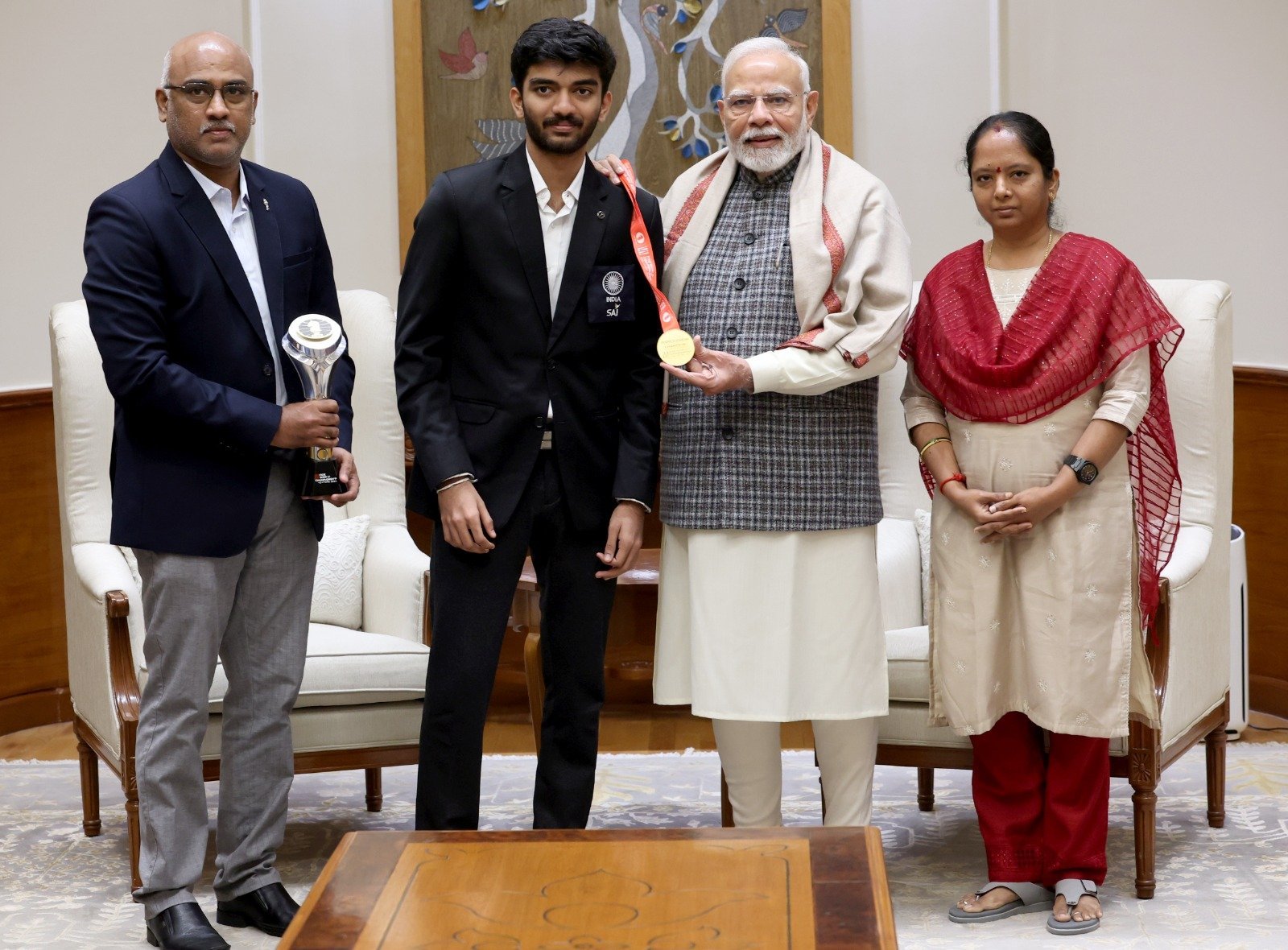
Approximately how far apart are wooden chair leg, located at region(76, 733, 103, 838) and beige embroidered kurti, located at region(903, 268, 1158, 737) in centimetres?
203

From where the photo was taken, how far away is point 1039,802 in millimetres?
3021

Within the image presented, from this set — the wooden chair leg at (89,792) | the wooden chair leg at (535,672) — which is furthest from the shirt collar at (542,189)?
the wooden chair leg at (89,792)

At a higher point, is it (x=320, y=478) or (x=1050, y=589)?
(x=320, y=478)

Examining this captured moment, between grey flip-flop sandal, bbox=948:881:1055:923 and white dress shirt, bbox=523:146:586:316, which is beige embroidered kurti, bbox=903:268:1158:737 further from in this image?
white dress shirt, bbox=523:146:586:316

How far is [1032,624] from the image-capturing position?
115 inches

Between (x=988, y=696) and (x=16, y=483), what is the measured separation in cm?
304

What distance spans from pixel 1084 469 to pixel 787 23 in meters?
2.30

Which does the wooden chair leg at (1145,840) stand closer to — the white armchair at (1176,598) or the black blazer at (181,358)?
the white armchair at (1176,598)

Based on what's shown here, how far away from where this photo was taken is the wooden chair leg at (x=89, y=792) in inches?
143

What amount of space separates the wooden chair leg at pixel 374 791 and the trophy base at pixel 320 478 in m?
1.15

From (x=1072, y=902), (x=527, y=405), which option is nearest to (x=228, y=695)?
(x=527, y=405)

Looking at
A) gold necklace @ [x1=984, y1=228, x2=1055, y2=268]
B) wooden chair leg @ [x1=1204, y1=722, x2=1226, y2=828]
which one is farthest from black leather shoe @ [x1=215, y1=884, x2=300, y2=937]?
wooden chair leg @ [x1=1204, y1=722, x2=1226, y2=828]

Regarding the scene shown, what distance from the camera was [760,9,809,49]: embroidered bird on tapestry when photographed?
15.2 feet

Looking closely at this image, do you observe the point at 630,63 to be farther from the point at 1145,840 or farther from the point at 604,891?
the point at 604,891
